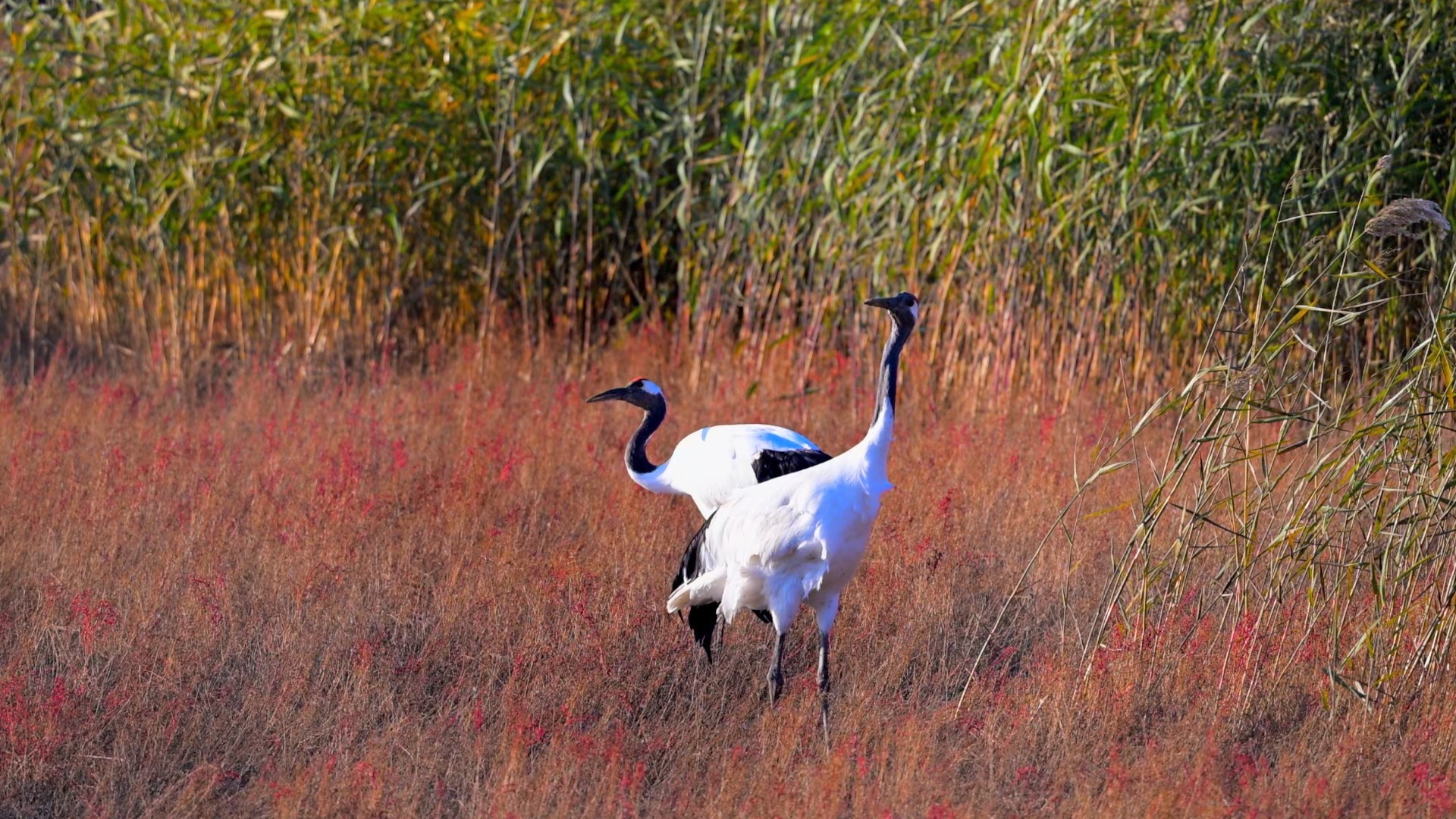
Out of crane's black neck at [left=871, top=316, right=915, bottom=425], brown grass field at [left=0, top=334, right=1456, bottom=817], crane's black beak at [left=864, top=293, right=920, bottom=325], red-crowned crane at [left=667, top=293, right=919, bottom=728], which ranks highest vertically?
crane's black beak at [left=864, top=293, right=920, bottom=325]

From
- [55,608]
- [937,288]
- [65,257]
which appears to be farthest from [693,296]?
[55,608]

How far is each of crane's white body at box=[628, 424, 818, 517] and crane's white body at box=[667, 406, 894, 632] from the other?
91 cm

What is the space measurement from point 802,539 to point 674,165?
5.15 meters

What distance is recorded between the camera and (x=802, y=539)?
14.3ft

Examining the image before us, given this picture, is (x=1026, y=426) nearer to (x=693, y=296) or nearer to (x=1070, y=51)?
(x=1070, y=51)

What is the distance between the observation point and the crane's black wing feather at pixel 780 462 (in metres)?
5.54

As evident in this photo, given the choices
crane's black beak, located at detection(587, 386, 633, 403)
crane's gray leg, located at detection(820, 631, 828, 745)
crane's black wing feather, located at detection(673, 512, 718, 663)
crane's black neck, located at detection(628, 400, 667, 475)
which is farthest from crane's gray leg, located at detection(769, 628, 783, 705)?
crane's black beak, located at detection(587, 386, 633, 403)

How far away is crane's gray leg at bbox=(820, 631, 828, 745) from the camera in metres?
4.35

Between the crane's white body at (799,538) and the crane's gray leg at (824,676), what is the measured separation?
44 mm

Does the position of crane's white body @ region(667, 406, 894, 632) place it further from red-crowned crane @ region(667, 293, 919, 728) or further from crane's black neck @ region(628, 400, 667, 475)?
crane's black neck @ region(628, 400, 667, 475)

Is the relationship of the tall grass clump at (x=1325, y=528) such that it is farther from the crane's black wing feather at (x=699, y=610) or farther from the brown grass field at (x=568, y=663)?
the crane's black wing feather at (x=699, y=610)

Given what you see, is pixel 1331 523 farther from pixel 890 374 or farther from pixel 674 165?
pixel 674 165

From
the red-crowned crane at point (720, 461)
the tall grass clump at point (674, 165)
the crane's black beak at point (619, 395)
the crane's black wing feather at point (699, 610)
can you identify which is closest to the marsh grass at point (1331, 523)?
the crane's black wing feather at point (699, 610)

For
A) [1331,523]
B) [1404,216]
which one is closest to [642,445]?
[1331,523]
